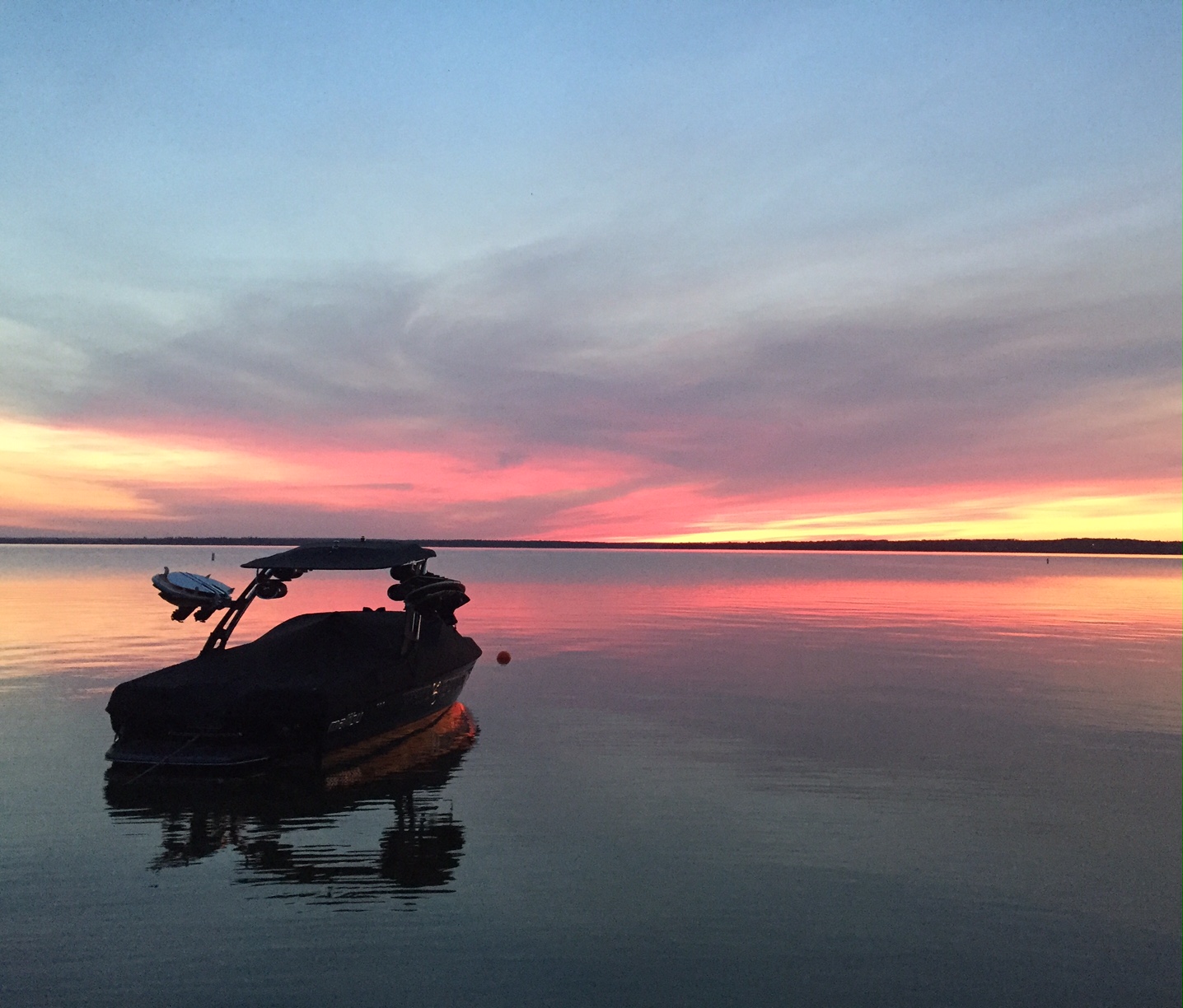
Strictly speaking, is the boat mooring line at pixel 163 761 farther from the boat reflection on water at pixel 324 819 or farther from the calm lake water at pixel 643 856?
the calm lake water at pixel 643 856

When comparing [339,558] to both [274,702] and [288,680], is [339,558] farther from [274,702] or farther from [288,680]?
[274,702]

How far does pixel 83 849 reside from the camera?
10594 mm

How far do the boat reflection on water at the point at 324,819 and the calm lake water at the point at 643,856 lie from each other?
0.18ft

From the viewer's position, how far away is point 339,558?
55.9 ft

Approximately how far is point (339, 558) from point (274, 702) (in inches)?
157

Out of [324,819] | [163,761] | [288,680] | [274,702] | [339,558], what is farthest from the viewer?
[339,558]

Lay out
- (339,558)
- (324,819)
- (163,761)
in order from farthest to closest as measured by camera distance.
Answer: (339,558)
(163,761)
(324,819)

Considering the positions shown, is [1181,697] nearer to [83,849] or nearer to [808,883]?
[808,883]

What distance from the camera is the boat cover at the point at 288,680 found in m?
13.6

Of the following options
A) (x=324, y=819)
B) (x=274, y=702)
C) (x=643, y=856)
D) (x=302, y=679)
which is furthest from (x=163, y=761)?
(x=643, y=856)

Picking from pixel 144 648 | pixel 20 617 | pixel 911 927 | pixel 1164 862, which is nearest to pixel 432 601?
pixel 911 927

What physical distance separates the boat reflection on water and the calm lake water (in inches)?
2.2

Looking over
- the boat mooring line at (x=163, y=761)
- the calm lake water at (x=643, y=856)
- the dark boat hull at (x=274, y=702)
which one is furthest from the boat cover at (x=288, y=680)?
the calm lake water at (x=643, y=856)

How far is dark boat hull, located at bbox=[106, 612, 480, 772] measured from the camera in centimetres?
1350
